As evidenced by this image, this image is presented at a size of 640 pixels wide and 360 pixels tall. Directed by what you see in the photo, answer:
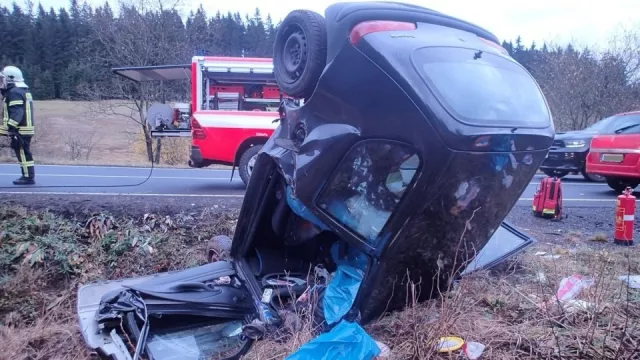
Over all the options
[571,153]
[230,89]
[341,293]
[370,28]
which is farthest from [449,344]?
[571,153]

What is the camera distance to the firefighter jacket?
25.1 feet

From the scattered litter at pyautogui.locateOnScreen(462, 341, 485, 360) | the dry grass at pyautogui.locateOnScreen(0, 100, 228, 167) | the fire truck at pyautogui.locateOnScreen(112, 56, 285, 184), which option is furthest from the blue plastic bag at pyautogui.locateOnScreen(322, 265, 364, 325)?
the dry grass at pyautogui.locateOnScreen(0, 100, 228, 167)

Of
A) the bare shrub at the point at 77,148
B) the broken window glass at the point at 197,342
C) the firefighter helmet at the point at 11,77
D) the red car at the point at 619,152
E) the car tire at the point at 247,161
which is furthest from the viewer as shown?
the bare shrub at the point at 77,148

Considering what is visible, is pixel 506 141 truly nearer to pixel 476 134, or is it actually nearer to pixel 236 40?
pixel 476 134

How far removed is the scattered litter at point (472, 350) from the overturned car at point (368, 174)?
0.32 m

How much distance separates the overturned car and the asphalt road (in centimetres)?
393

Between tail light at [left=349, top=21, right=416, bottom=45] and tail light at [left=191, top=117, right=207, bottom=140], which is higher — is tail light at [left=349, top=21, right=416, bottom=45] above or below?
above

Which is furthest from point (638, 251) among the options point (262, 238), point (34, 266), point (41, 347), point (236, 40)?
point (236, 40)

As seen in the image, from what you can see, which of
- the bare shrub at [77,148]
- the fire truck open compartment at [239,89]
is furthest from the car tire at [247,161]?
the bare shrub at [77,148]

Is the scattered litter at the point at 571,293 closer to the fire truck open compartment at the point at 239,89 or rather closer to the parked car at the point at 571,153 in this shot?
the fire truck open compartment at the point at 239,89

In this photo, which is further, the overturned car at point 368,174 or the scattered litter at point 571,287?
the scattered litter at point 571,287

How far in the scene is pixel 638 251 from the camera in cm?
463

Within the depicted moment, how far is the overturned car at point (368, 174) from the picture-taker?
2.11 metres

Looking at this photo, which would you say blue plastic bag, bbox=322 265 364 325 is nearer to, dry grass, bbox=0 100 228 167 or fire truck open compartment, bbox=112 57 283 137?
fire truck open compartment, bbox=112 57 283 137
